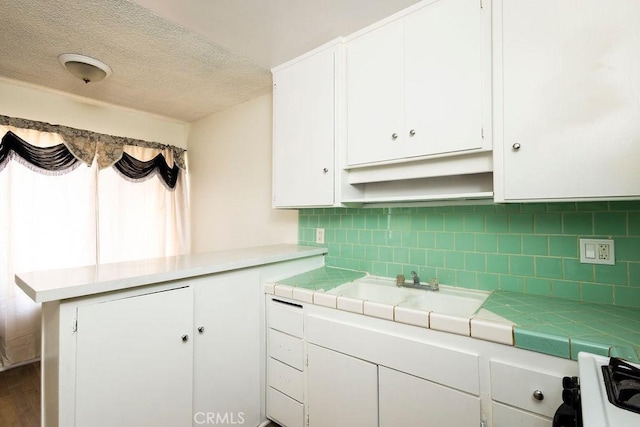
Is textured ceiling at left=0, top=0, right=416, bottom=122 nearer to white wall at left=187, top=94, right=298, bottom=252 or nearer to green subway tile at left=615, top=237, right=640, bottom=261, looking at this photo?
white wall at left=187, top=94, right=298, bottom=252

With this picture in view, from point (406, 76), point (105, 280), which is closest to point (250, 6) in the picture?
point (406, 76)

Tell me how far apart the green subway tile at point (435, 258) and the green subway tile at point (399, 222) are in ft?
0.68

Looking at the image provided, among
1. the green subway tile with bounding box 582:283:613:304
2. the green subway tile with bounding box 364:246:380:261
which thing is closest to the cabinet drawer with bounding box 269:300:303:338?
the green subway tile with bounding box 364:246:380:261

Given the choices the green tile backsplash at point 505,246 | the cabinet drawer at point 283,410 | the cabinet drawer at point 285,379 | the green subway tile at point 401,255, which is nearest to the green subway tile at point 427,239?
the green tile backsplash at point 505,246

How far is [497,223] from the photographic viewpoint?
1.51 meters

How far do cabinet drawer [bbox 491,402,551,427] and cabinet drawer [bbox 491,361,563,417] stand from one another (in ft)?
0.06

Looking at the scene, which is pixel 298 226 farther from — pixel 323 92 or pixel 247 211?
pixel 323 92

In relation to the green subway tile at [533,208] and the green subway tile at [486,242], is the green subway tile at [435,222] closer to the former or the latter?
the green subway tile at [486,242]

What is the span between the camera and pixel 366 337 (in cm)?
135

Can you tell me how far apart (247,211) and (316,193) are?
115cm

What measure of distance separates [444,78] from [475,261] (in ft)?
3.08

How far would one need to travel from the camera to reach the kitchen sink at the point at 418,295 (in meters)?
1.48

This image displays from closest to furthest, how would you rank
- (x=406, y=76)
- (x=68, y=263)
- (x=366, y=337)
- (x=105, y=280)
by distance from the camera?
(x=105, y=280) < (x=366, y=337) < (x=406, y=76) < (x=68, y=263)

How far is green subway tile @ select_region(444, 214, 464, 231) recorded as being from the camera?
162cm
